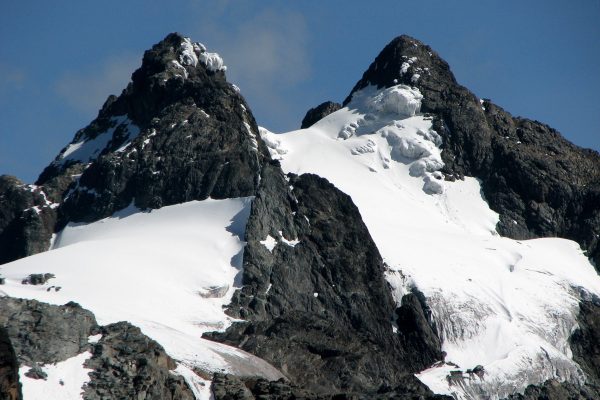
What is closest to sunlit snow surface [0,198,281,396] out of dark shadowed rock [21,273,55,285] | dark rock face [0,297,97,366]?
dark shadowed rock [21,273,55,285]

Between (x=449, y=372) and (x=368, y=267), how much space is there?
545 inches

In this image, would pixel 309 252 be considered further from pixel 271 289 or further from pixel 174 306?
pixel 174 306

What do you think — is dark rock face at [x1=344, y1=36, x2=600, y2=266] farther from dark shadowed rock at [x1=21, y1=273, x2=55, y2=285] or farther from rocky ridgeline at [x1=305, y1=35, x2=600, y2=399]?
dark shadowed rock at [x1=21, y1=273, x2=55, y2=285]

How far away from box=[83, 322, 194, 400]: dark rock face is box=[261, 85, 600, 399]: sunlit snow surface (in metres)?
35.3

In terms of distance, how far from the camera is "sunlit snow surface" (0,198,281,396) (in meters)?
88.2

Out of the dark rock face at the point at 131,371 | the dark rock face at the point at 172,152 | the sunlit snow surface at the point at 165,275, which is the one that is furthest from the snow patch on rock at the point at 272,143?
the dark rock face at the point at 131,371

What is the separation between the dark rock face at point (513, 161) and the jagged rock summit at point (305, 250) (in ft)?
0.90

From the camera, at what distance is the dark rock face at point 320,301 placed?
95562mm

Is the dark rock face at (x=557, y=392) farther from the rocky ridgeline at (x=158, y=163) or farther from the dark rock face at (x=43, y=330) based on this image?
the dark rock face at (x=43, y=330)

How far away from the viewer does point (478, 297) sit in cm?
11562

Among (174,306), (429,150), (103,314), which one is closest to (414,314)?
(174,306)

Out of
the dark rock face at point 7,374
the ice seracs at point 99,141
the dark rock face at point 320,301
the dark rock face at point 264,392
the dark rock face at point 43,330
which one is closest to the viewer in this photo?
the dark rock face at point 7,374

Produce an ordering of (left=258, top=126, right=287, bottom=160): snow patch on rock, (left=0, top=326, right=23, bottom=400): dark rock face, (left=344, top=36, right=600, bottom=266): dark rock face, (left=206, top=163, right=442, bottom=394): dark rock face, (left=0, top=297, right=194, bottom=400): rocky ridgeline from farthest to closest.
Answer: (left=344, top=36, right=600, bottom=266): dark rock face < (left=258, top=126, right=287, bottom=160): snow patch on rock < (left=206, top=163, right=442, bottom=394): dark rock face < (left=0, top=297, right=194, bottom=400): rocky ridgeline < (left=0, top=326, right=23, bottom=400): dark rock face

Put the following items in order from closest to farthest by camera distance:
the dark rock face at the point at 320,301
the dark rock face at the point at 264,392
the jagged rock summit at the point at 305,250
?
the dark rock face at the point at 264,392 → the jagged rock summit at the point at 305,250 → the dark rock face at the point at 320,301
